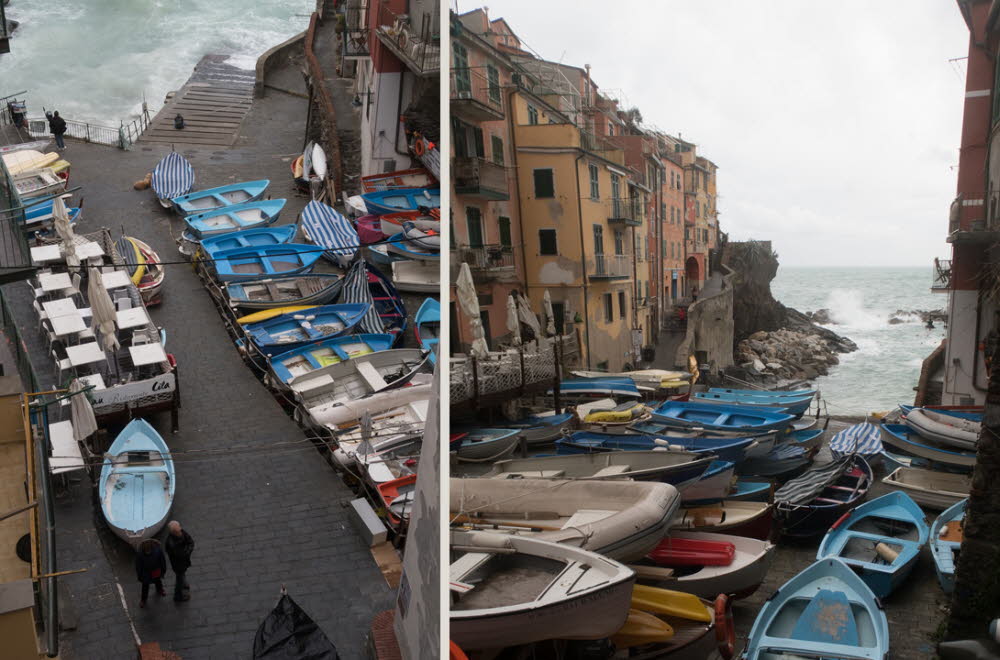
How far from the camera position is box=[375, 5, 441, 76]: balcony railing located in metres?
3.03

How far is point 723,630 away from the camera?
579 centimetres

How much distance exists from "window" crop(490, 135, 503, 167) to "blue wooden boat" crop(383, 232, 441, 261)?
1.89 meters

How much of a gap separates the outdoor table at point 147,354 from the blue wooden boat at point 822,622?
5.28 m

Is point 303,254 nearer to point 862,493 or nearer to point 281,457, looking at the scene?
point 281,457

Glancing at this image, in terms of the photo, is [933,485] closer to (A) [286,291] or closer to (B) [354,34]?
(B) [354,34]

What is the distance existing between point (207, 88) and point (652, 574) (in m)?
6.92

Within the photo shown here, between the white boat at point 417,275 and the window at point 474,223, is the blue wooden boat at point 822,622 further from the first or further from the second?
the window at point 474,223

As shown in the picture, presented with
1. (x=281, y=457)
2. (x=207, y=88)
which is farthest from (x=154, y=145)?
(x=281, y=457)

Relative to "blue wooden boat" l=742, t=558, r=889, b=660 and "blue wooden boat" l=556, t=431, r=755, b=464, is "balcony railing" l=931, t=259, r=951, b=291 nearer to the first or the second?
"blue wooden boat" l=556, t=431, r=755, b=464

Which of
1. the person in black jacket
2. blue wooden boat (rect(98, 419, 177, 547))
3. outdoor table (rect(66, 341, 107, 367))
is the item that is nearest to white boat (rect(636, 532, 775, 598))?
the person in black jacket

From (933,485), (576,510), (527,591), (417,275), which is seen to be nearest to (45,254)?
(417,275)

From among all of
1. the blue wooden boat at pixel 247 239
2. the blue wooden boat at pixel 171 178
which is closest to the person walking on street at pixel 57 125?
the blue wooden boat at pixel 171 178

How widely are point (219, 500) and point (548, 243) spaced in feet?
15.7

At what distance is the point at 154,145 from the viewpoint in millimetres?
8445
